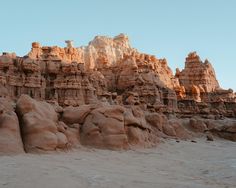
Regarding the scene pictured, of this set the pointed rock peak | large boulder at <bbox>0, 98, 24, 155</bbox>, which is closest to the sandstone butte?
large boulder at <bbox>0, 98, 24, 155</bbox>

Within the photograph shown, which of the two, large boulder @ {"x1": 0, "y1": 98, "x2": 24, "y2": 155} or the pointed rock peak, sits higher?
the pointed rock peak

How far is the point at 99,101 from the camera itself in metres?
25.2

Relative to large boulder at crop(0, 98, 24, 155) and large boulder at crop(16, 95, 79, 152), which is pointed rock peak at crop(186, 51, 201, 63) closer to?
large boulder at crop(16, 95, 79, 152)

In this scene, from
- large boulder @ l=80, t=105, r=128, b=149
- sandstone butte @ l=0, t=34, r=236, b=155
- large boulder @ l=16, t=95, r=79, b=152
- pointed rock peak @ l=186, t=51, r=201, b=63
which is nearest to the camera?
large boulder @ l=16, t=95, r=79, b=152

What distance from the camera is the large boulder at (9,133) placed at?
827cm

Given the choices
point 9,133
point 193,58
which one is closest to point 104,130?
point 9,133

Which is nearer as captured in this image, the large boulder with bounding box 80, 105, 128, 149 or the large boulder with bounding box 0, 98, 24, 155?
the large boulder with bounding box 0, 98, 24, 155

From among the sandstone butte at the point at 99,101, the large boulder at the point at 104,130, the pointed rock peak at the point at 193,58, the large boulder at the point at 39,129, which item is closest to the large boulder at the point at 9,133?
the sandstone butte at the point at 99,101

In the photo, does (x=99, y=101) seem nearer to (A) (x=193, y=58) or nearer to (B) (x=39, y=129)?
(B) (x=39, y=129)

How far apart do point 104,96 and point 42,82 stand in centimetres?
762

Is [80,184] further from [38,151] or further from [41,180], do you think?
[38,151]

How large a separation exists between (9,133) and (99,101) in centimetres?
1649

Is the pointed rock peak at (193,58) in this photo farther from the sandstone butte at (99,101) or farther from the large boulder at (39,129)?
the large boulder at (39,129)

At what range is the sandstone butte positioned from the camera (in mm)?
9703
